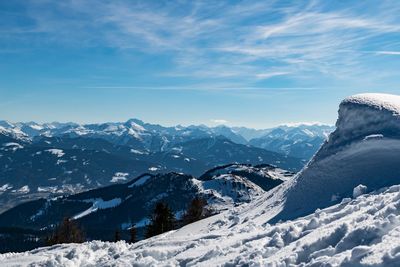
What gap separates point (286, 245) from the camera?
14266 mm

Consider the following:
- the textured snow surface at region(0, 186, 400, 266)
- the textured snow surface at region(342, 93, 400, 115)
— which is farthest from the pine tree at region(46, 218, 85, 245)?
the textured snow surface at region(342, 93, 400, 115)

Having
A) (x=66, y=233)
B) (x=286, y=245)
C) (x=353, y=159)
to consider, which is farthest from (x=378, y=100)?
(x=66, y=233)

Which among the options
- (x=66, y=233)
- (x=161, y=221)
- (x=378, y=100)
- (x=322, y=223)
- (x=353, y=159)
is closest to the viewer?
(x=322, y=223)

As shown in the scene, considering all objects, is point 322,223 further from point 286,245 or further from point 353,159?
point 353,159

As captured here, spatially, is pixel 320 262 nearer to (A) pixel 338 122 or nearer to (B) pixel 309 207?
(B) pixel 309 207

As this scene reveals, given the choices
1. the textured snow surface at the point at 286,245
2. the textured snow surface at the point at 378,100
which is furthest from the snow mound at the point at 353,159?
the textured snow surface at the point at 286,245

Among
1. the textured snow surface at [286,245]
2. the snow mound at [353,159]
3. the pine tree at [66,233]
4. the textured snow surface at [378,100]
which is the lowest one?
the pine tree at [66,233]

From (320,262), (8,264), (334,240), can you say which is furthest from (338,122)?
(8,264)

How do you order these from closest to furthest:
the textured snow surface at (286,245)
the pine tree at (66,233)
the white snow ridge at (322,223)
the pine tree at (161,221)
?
the textured snow surface at (286,245), the white snow ridge at (322,223), the pine tree at (161,221), the pine tree at (66,233)

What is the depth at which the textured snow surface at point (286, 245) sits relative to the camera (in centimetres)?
1110

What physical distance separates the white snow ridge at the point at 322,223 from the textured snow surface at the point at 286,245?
0.09ft

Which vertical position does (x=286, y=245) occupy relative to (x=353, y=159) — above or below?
below

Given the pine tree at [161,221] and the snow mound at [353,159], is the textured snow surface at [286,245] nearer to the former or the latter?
the snow mound at [353,159]

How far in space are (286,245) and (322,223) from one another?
6.83ft
